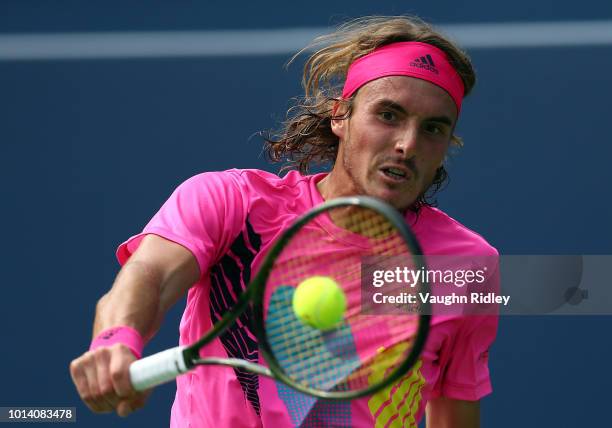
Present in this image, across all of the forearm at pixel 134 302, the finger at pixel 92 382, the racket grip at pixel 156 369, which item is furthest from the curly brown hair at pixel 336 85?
the finger at pixel 92 382

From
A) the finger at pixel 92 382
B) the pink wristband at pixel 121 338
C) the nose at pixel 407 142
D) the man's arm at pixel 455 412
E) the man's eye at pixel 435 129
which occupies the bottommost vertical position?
the finger at pixel 92 382

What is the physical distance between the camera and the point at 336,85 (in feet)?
8.78

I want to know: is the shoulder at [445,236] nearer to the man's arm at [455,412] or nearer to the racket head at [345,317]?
the racket head at [345,317]

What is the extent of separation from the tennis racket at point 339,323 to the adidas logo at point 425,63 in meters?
0.33

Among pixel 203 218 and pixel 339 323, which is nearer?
pixel 339 323

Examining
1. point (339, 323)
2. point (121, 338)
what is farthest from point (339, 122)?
point (121, 338)

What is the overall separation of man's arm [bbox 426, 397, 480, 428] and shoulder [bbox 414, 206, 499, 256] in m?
0.33

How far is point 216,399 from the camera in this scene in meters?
2.18

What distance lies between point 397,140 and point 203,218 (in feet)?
1.38

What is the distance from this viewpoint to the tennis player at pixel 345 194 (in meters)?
2.11

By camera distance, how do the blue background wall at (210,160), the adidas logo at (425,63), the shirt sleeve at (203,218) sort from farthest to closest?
the blue background wall at (210,160), the adidas logo at (425,63), the shirt sleeve at (203,218)

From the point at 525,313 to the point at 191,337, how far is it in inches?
57.7

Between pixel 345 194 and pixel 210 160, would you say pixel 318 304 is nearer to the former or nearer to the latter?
pixel 345 194

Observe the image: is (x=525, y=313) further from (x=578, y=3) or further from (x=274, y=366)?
(x=274, y=366)
